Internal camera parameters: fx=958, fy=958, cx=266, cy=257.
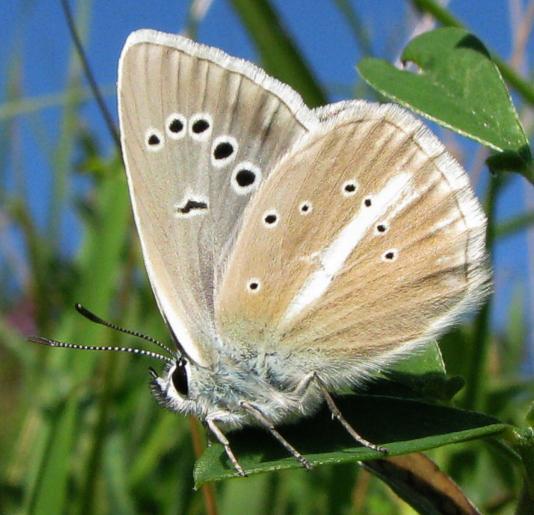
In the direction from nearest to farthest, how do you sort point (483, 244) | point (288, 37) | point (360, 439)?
point (360, 439), point (483, 244), point (288, 37)

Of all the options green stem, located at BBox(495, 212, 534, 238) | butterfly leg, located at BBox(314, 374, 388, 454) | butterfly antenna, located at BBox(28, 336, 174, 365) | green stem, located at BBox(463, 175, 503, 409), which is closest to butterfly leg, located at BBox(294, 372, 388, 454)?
butterfly leg, located at BBox(314, 374, 388, 454)

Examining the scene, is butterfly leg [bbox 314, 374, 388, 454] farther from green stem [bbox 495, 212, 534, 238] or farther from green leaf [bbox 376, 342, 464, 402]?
green stem [bbox 495, 212, 534, 238]

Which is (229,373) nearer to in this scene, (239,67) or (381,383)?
(381,383)

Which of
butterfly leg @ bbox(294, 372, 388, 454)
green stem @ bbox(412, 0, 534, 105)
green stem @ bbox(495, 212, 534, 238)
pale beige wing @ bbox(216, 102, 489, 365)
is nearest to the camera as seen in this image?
butterfly leg @ bbox(294, 372, 388, 454)

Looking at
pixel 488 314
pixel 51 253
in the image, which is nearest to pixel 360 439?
pixel 488 314

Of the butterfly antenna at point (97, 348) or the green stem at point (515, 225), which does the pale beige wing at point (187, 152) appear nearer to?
the butterfly antenna at point (97, 348)

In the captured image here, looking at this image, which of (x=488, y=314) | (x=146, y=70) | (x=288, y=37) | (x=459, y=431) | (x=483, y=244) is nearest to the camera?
(x=459, y=431)
